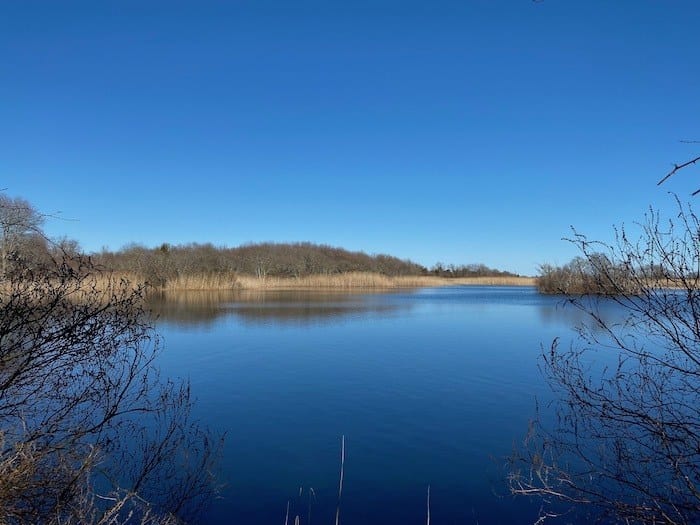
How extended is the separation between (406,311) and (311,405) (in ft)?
47.0

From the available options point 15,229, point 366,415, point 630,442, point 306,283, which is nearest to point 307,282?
point 306,283

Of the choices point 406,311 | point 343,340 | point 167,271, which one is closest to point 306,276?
point 167,271

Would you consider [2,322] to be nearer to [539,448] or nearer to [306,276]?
[539,448]

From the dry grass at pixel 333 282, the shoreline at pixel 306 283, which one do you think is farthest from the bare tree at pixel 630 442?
the dry grass at pixel 333 282

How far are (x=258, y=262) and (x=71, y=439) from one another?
46.9 meters

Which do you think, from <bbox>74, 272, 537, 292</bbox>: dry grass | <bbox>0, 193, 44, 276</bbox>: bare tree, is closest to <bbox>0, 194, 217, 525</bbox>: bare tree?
<bbox>0, 193, 44, 276</bbox>: bare tree

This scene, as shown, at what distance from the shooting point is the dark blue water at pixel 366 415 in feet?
13.6

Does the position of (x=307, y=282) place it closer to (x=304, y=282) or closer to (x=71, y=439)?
(x=304, y=282)

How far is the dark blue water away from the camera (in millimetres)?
4141

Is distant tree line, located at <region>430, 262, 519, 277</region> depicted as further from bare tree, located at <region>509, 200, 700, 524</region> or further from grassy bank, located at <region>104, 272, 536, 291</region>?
bare tree, located at <region>509, 200, 700, 524</region>

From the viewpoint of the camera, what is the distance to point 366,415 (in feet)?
21.0

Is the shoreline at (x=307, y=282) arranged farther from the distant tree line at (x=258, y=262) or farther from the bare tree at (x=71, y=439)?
the bare tree at (x=71, y=439)

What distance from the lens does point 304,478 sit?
4562mm

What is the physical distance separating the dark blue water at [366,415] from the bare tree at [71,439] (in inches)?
17.7
